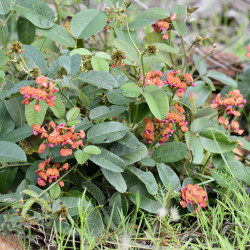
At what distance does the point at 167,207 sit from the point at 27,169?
0.54 m

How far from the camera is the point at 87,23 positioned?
1652 mm

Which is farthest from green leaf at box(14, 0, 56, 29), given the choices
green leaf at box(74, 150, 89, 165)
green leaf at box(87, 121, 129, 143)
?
green leaf at box(74, 150, 89, 165)

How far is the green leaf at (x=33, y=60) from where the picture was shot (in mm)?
1394

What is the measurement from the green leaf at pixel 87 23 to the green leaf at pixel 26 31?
0.46 meters

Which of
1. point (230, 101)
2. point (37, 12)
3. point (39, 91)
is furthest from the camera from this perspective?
point (37, 12)

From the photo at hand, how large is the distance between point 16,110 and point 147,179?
1.85 feet

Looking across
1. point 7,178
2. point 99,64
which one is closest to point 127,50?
point 99,64

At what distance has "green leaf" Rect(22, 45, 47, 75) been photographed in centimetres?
139

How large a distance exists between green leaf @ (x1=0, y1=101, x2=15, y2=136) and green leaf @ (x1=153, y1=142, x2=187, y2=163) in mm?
568

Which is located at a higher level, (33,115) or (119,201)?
(33,115)

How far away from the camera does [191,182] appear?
1.52 m

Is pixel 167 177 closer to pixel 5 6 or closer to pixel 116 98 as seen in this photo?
Answer: pixel 116 98

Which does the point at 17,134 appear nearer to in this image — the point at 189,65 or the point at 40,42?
the point at 40,42

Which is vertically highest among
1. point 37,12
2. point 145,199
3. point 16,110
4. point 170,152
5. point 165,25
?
point 37,12
